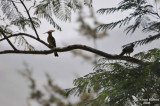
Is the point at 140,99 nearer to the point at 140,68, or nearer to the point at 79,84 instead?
the point at 140,68

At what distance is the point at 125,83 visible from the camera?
99 cm

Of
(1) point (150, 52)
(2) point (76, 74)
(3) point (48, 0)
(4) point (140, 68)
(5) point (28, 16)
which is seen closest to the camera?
(4) point (140, 68)

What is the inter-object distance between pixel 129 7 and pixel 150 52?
276 mm

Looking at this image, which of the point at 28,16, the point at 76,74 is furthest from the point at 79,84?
the point at 76,74

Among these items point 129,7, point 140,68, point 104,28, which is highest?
point 129,7

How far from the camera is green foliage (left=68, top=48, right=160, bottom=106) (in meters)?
0.93

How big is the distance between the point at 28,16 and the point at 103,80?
2.20 ft

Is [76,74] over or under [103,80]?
under

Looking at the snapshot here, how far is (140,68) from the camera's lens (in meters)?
1.05

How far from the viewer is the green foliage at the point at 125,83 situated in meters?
0.93

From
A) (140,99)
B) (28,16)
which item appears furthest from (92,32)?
(140,99)

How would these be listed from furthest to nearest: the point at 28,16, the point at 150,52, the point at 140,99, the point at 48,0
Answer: the point at 28,16 → the point at 150,52 → the point at 48,0 → the point at 140,99

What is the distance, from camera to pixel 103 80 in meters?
1.23

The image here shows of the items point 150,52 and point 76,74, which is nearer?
point 150,52
